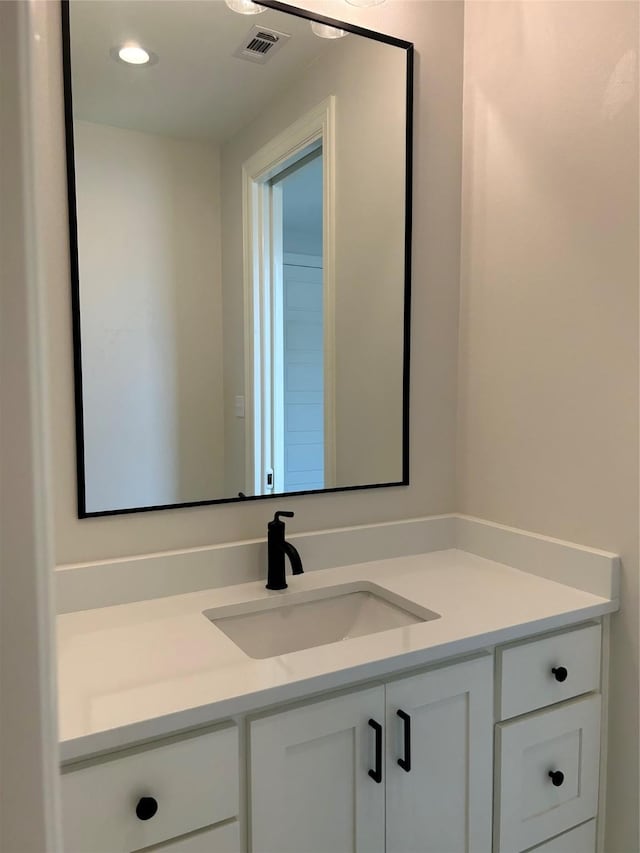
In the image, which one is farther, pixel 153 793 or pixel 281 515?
pixel 281 515

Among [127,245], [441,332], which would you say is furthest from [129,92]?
[441,332]

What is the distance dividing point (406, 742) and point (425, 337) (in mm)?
1032

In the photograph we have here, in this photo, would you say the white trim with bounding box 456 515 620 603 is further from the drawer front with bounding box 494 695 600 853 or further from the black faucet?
the black faucet

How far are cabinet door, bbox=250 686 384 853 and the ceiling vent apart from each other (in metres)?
1.42

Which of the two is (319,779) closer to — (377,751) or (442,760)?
(377,751)

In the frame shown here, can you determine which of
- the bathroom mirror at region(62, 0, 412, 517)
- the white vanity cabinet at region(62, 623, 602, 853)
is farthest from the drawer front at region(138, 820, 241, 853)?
the bathroom mirror at region(62, 0, 412, 517)

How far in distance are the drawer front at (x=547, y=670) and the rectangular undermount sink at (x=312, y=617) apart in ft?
0.59

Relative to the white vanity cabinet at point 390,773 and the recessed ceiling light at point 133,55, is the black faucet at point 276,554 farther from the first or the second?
the recessed ceiling light at point 133,55

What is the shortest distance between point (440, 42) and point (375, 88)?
24 cm

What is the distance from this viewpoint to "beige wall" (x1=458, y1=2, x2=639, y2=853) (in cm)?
134

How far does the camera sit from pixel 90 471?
1325 millimetres

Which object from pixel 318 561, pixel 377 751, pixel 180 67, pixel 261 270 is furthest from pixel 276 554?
pixel 180 67

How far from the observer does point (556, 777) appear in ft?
4.35

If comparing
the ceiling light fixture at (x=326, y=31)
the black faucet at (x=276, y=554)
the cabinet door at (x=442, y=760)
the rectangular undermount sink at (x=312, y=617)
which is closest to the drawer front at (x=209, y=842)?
the cabinet door at (x=442, y=760)
